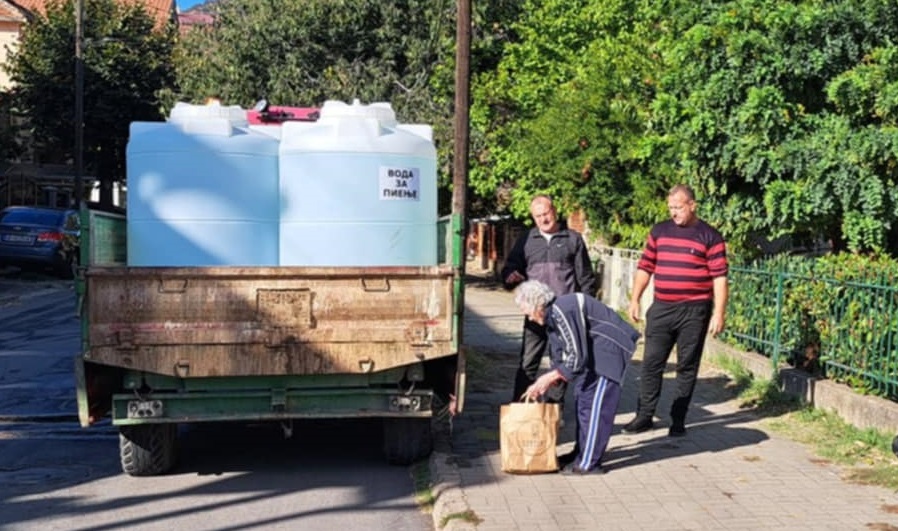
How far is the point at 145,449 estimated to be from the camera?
674 centimetres

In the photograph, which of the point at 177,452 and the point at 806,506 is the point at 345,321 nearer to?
the point at 177,452

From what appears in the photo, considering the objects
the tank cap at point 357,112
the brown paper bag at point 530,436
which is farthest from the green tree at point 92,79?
the brown paper bag at point 530,436

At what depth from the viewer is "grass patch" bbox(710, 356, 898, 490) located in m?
6.69

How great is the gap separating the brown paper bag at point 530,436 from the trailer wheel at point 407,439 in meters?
0.72

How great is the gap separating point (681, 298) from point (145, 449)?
390 centimetres

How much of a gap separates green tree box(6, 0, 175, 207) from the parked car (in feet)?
46.0

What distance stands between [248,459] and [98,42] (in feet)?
98.4

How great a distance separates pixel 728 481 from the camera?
649cm

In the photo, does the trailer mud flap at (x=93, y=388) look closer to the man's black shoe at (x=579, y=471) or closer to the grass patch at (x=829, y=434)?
the man's black shoe at (x=579, y=471)

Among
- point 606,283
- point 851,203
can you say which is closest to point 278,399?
point 851,203

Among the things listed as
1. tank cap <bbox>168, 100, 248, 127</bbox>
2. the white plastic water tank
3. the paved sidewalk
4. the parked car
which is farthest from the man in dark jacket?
the parked car

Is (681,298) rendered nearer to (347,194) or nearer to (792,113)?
(347,194)

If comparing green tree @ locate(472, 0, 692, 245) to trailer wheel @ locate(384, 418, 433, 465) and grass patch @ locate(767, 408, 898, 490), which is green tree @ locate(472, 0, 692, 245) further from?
trailer wheel @ locate(384, 418, 433, 465)

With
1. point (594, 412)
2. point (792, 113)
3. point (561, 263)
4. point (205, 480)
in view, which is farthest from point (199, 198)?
point (792, 113)
